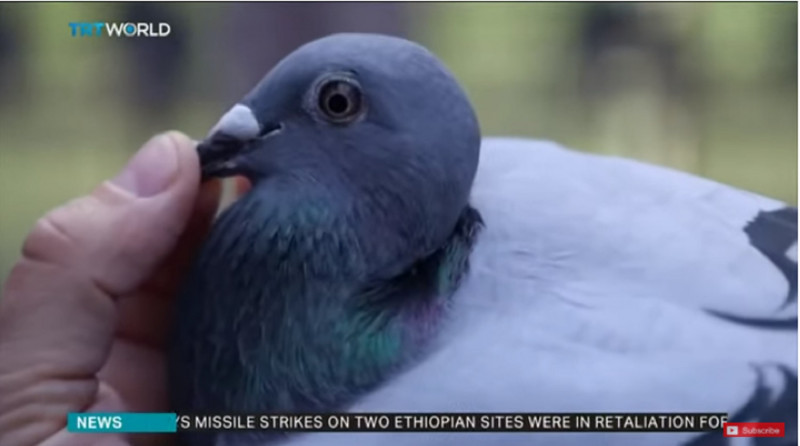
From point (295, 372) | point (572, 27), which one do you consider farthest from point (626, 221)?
point (295, 372)

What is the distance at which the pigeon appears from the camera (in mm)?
828

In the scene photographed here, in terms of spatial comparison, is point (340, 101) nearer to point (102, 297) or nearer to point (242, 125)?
point (242, 125)

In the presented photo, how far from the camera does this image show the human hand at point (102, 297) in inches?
34.3

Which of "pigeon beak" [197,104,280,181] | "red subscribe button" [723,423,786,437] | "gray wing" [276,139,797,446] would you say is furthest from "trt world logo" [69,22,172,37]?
"red subscribe button" [723,423,786,437]

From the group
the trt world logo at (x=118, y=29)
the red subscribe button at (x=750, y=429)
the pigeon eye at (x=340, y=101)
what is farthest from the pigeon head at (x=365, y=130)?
the red subscribe button at (x=750, y=429)

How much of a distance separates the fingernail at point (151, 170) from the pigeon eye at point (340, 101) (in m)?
0.14

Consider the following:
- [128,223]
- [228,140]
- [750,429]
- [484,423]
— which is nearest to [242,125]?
[228,140]

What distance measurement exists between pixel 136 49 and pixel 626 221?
436 mm

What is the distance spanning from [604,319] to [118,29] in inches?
18.6

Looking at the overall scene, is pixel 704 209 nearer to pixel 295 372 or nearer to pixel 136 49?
pixel 295 372

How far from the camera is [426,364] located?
0.85m

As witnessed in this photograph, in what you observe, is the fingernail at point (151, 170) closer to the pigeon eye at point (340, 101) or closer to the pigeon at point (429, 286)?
the pigeon at point (429, 286)

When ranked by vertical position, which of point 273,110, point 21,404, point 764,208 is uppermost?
point 273,110

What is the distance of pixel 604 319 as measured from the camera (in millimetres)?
849
